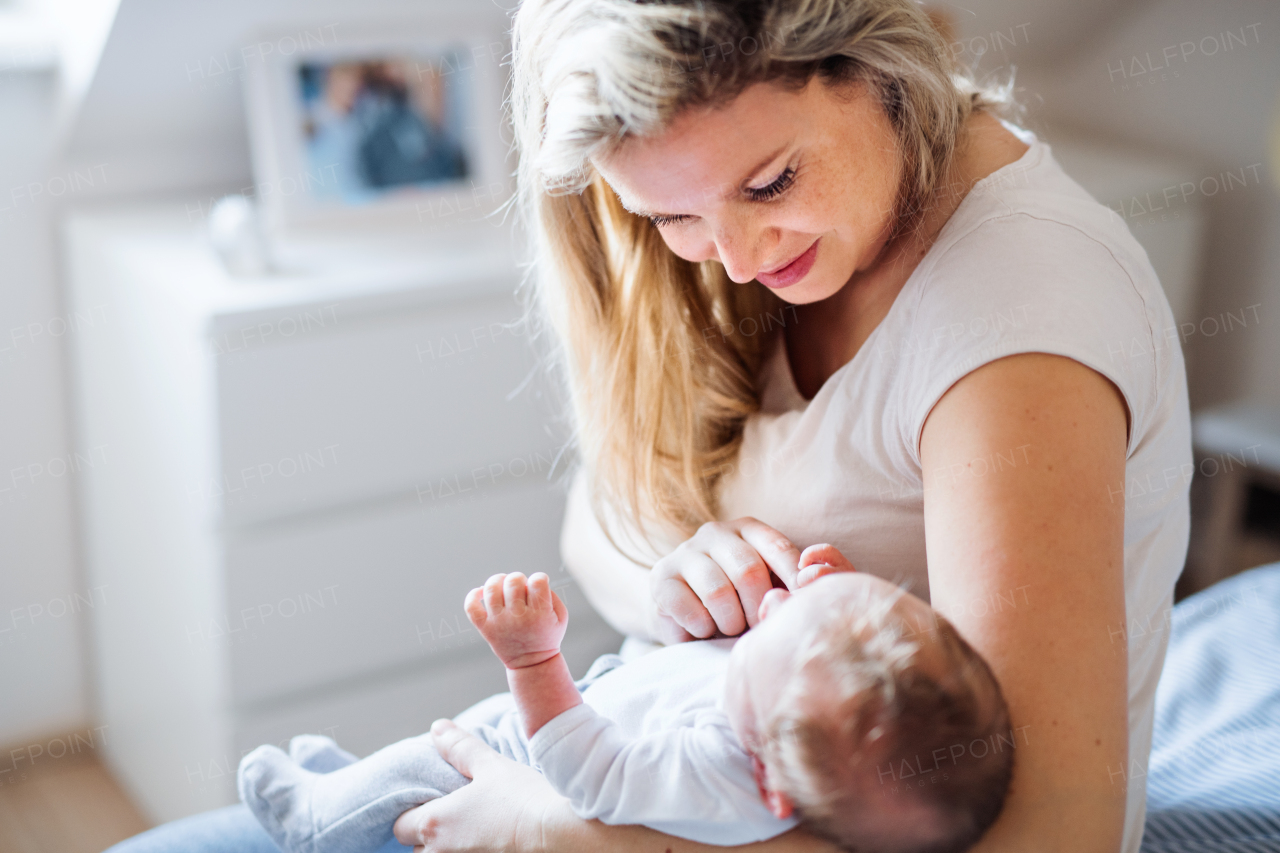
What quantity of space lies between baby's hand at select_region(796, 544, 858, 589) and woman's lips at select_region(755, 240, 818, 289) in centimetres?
21

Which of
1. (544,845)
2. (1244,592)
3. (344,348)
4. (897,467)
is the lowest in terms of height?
(1244,592)

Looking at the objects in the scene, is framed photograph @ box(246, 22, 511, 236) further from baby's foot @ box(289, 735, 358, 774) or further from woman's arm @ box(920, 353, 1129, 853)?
woman's arm @ box(920, 353, 1129, 853)

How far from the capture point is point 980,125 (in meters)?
0.96

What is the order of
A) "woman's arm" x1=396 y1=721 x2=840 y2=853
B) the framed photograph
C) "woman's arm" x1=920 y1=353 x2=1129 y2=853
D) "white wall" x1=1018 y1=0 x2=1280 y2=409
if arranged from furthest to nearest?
"white wall" x1=1018 y1=0 x2=1280 y2=409 < the framed photograph < "woman's arm" x1=396 y1=721 x2=840 y2=853 < "woman's arm" x1=920 y1=353 x2=1129 y2=853

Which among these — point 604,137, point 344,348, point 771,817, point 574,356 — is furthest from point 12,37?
point 771,817

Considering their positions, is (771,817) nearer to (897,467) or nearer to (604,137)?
(897,467)

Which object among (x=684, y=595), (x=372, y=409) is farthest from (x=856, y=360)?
(x=372, y=409)

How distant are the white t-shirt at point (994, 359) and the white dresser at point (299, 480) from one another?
81 cm

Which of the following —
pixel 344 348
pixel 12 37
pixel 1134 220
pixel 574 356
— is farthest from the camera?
pixel 1134 220

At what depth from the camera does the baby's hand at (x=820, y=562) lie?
2.76ft

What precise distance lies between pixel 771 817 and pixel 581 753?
14 centimetres

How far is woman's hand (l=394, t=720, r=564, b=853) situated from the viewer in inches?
33.8

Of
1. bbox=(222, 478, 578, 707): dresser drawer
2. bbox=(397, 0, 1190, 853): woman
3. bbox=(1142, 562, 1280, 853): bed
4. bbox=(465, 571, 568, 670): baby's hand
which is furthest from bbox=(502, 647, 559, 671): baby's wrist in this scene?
bbox=(222, 478, 578, 707): dresser drawer

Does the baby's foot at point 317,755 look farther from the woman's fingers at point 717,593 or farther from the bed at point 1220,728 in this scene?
the bed at point 1220,728
